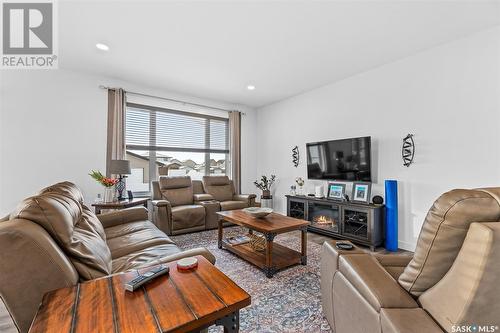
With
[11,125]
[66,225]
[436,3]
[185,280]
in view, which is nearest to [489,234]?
[185,280]

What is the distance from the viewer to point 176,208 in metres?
3.80

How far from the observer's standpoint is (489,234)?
0.68 meters

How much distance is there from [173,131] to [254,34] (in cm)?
284

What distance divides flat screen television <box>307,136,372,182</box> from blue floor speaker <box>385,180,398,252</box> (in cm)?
34

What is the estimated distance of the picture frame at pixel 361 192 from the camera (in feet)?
10.7

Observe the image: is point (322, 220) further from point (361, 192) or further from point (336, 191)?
point (361, 192)

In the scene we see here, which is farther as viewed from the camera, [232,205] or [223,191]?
[223,191]

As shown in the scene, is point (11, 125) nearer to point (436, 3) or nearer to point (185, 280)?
point (185, 280)

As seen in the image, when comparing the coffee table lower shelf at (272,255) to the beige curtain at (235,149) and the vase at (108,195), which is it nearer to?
the vase at (108,195)

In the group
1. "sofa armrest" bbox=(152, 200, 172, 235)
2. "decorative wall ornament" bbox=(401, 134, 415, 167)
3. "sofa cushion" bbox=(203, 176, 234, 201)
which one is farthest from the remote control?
"sofa cushion" bbox=(203, 176, 234, 201)

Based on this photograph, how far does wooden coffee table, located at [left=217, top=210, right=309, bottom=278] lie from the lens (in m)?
2.26

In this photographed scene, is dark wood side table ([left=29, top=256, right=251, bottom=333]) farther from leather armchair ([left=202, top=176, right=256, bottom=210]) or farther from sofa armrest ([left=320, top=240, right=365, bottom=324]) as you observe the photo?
leather armchair ([left=202, top=176, right=256, bottom=210])

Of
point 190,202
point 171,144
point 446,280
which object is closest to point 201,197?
point 190,202

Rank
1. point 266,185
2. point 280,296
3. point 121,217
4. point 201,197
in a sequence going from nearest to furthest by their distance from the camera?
1. point 280,296
2. point 121,217
3. point 201,197
4. point 266,185
